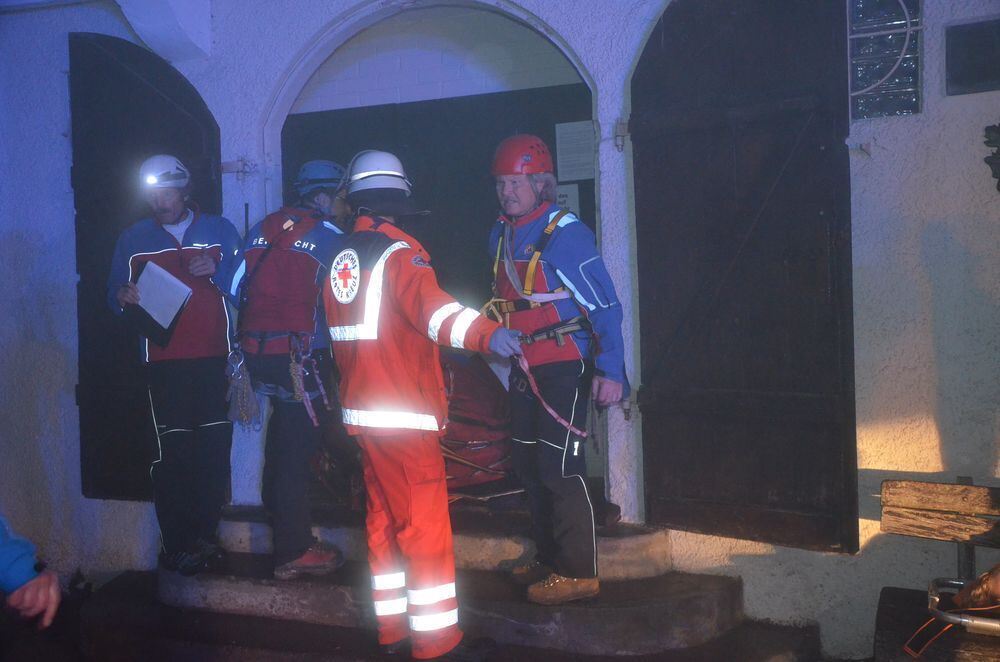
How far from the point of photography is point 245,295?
4211mm

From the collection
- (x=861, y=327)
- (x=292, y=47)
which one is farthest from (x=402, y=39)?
(x=861, y=327)

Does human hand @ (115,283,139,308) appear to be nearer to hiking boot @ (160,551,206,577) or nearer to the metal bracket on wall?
hiking boot @ (160,551,206,577)

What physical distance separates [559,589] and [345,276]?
1802 millimetres

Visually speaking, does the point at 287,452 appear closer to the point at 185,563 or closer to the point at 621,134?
the point at 185,563

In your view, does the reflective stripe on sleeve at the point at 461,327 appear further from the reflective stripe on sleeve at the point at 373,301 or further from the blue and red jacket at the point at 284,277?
the blue and red jacket at the point at 284,277

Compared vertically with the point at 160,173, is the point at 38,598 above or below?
below

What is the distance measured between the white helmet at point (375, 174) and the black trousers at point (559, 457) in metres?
1.13

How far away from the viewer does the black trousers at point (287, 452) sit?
4016mm

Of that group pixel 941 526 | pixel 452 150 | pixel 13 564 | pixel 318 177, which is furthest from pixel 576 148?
pixel 13 564

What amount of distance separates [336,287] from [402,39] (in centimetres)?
300

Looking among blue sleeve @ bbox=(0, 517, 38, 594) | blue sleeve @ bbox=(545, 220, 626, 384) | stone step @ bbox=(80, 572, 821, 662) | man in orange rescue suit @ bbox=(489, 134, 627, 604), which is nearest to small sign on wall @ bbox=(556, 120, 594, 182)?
man in orange rescue suit @ bbox=(489, 134, 627, 604)

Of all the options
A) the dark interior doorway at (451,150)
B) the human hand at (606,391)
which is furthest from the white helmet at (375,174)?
the dark interior doorway at (451,150)

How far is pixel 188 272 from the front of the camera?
14.2 ft

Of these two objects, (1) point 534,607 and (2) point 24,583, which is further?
(1) point 534,607
